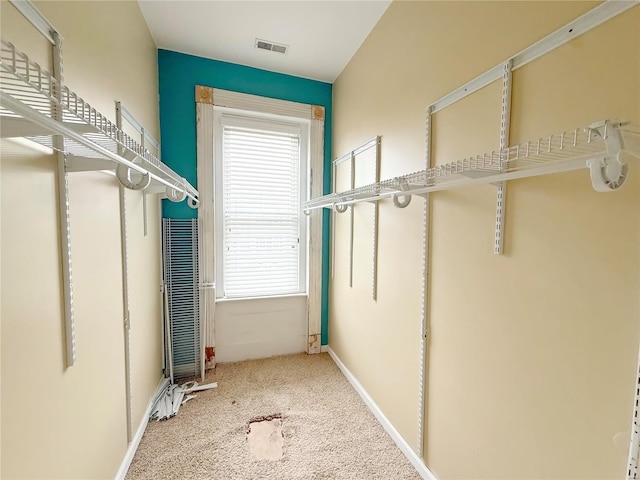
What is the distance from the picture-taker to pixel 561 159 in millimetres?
707

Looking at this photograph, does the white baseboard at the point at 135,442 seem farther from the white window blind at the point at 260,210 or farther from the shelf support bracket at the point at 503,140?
the shelf support bracket at the point at 503,140

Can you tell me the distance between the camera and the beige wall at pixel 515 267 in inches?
30.2

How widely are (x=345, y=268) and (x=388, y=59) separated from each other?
1.66 meters

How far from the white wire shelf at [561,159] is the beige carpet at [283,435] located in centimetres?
158

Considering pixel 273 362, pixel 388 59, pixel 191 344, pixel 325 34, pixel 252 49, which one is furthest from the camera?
pixel 273 362

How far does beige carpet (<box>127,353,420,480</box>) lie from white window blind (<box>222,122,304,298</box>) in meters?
0.90

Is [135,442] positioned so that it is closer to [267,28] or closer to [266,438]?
[266,438]

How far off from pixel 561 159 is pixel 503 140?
0.40 metres

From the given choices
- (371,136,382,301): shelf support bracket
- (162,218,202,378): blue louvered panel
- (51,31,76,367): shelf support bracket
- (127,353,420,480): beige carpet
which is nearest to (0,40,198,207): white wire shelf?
(51,31,76,367): shelf support bracket

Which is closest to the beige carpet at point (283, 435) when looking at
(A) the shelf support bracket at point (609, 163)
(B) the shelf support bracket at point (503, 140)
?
(B) the shelf support bracket at point (503, 140)

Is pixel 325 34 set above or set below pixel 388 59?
above

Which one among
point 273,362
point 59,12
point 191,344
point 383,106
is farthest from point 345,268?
point 59,12

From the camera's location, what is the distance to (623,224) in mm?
A: 744

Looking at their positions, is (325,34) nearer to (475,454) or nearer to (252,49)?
(252,49)
